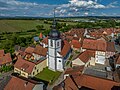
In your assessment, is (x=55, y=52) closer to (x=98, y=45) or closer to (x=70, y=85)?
(x=98, y=45)

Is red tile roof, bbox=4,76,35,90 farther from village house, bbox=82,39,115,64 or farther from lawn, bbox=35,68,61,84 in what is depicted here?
village house, bbox=82,39,115,64

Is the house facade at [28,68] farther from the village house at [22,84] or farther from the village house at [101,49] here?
the village house at [101,49]

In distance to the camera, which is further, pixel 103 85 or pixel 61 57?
pixel 61 57

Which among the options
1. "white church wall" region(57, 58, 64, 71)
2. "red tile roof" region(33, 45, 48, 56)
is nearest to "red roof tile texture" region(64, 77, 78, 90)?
"white church wall" region(57, 58, 64, 71)

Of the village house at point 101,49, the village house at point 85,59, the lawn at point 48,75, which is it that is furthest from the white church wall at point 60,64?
the village house at point 101,49

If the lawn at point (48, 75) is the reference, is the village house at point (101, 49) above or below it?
above

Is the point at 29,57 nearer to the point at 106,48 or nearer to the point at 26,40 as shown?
the point at 106,48

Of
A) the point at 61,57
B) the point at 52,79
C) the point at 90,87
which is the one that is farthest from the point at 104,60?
the point at 90,87
